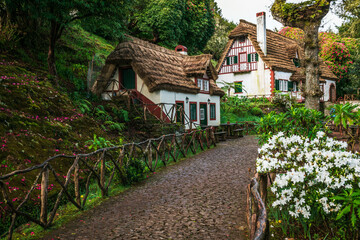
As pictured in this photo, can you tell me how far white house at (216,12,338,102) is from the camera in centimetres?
2919

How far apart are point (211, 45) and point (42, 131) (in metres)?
38.3

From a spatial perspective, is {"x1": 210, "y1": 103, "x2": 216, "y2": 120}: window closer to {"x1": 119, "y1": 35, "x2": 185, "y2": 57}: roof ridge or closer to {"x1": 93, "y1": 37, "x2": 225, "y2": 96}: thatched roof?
→ {"x1": 93, "y1": 37, "x2": 225, "y2": 96}: thatched roof

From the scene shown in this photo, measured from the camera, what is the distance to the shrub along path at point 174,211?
16.6ft

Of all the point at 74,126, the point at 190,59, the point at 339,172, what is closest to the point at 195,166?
the point at 74,126

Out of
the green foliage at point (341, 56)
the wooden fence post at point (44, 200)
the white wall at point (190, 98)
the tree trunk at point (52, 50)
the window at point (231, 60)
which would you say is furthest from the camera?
the green foliage at point (341, 56)

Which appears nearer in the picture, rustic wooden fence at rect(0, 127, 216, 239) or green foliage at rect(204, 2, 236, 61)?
rustic wooden fence at rect(0, 127, 216, 239)

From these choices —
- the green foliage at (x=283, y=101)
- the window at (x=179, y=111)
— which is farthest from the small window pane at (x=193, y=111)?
the green foliage at (x=283, y=101)

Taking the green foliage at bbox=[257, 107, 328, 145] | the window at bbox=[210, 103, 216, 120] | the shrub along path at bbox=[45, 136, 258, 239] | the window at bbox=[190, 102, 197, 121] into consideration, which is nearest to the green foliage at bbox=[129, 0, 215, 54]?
the window at bbox=[210, 103, 216, 120]

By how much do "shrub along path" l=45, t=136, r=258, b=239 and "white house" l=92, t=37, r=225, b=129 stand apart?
7.83 m

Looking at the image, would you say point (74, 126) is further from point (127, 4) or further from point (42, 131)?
point (127, 4)

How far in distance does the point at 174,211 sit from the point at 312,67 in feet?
25.1

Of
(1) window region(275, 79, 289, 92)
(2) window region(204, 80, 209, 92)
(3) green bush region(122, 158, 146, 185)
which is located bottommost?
(3) green bush region(122, 158, 146, 185)

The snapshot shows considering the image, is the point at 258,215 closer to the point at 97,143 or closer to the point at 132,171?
the point at 132,171

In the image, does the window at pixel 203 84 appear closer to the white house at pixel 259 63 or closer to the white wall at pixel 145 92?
the white wall at pixel 145 92
